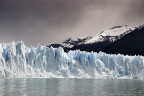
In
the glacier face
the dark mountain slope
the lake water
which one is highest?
the dark mountain slope

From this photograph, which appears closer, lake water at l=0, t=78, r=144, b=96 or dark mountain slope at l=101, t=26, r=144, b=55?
lake water at l=0, t=78, r=144, b=96

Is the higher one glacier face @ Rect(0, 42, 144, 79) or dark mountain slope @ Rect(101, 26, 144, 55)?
dark mountain slope @ Rect(101, 26, 144, 55)

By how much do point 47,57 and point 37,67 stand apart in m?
3.63

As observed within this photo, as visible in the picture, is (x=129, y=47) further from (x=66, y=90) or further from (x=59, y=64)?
(x=66, y=90)

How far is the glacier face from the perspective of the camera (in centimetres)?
7206

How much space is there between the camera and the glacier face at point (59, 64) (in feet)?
236

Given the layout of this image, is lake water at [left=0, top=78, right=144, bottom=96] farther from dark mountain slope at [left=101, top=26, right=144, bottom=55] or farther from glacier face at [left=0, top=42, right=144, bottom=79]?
dark mountain slope at [left=101, top=26, right=144, bottom=55]

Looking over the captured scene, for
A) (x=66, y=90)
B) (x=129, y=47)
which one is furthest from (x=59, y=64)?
(x=129, y=47)

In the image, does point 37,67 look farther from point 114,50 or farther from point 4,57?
point 114,50

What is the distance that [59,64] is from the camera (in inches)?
3036

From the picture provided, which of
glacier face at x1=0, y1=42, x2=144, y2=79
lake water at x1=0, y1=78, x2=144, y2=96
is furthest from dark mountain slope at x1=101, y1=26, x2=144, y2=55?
lake water at x1=0, y1=78, x2=144, y2=96

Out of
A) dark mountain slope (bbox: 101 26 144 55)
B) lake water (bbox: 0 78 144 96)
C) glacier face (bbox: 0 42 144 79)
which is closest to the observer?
lake water (bbox: 0 78 144 96)

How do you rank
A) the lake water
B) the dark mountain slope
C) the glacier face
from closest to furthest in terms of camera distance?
the lake water < the glacier face < the dark mountain slope

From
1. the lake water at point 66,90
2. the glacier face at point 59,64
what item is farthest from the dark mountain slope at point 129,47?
the lake water at point 66,90
